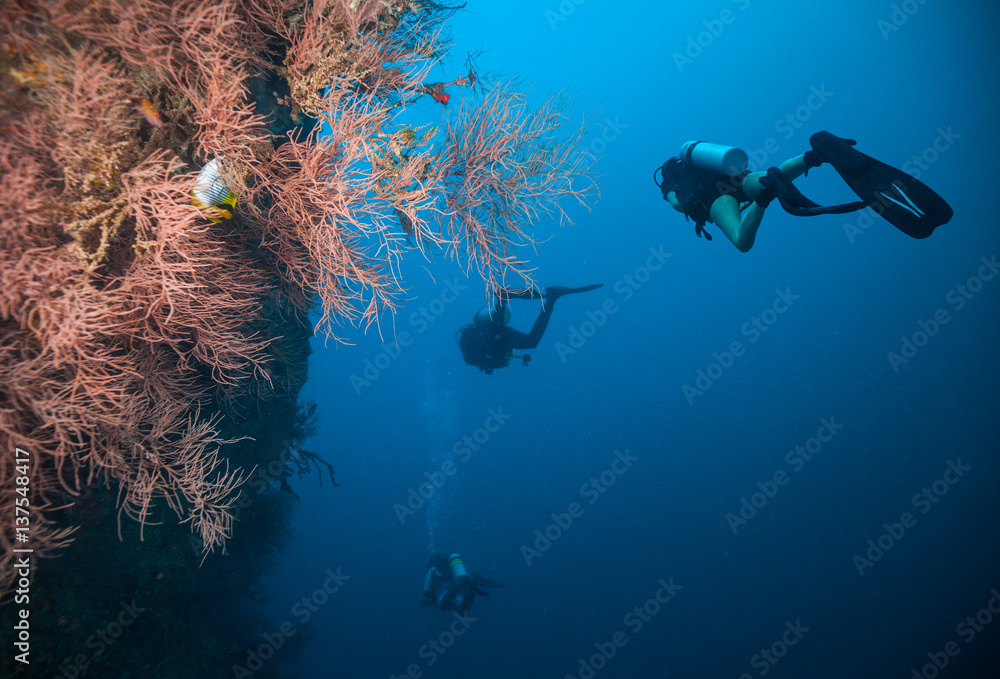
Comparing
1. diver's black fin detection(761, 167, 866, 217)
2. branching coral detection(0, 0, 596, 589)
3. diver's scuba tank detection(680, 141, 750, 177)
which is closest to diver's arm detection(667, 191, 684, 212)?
diver's scuba tank detection(680, 141, 750, 177)

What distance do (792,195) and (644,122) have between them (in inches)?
2677

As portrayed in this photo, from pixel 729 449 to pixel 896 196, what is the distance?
74.8 ft

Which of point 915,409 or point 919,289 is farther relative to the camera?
point 919,289

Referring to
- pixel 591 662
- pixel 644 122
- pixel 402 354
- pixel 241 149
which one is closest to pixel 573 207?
pixel 644 122

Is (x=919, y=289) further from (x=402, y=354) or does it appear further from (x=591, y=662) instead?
(x=402, y=354)

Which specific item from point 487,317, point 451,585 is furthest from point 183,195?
point 451,585

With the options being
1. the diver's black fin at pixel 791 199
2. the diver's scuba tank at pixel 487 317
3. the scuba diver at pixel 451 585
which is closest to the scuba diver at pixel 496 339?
the diver's scuba tank at pixel 487 317

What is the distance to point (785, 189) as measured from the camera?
301cm

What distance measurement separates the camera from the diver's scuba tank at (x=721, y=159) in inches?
148

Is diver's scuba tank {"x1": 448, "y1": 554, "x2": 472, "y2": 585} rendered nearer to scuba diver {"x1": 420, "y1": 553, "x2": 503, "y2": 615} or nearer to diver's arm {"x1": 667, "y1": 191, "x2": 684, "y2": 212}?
scuba diver {"x1": 420, "y1": 553, "x2": 503, "y2": 615}

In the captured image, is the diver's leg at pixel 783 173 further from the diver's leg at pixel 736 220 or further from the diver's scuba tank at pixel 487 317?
the diver's scuba tank at pixel 487 317

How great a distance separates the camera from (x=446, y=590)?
403 inches

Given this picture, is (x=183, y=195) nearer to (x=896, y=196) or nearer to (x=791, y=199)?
(x=791, y=199)

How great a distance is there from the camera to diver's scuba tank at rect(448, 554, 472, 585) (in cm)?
976
